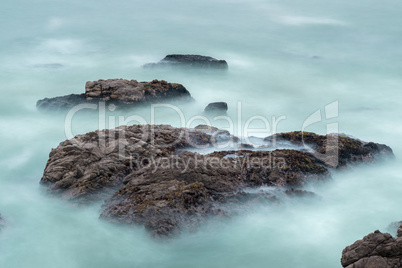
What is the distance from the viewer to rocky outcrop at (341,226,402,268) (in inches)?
329

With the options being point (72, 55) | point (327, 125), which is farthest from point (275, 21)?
point (327, 125)

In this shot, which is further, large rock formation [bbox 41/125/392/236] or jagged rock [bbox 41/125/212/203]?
jagged rock [bbox 41/125/212/203]

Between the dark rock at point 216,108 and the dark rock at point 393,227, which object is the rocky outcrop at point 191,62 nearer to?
the dark rock at point 216,108

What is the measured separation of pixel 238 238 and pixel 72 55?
716 inches

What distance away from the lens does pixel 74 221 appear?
11.7 m

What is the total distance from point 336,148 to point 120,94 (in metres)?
7.69

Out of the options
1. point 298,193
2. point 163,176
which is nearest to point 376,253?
point 298,193

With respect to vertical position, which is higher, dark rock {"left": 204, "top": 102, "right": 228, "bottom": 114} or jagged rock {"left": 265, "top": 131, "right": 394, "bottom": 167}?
dark rock {"left": 204, "top": 102, "right": 228, "bottom": 114}

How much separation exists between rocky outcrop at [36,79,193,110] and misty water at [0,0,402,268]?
430mm

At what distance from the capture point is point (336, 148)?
14055mm

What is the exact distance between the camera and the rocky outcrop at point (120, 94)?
17781 mm

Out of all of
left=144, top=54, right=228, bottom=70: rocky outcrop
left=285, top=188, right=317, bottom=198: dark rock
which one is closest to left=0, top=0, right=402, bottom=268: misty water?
left=285, top=188, right=317, bottom=198: dark rock

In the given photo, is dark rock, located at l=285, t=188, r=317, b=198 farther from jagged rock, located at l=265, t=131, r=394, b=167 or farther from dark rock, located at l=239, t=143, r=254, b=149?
dark rock, located at l=239, t=143, r=254, b=149

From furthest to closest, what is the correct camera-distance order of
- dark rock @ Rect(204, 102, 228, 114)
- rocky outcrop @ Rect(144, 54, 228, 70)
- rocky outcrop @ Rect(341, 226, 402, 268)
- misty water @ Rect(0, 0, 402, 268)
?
rocky outcrop @ Rect(144, 54, 228, 70) < dark rock @ Rect(204, 102, 228, 114) < misty water @ Rect(0, 0, 402, 268) < rocky outcrop @ Rect(341, 226, 402, 268)
